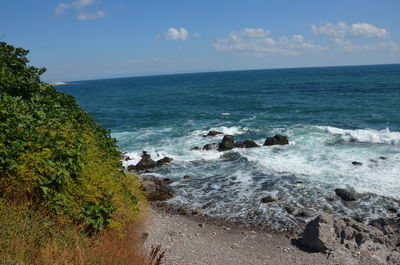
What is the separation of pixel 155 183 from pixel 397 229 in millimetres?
13904

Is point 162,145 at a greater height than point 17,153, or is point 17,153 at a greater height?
point 17,153

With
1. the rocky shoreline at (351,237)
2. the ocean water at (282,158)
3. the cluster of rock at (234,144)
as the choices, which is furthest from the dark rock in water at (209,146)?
the rocky shoreline at (351,237)

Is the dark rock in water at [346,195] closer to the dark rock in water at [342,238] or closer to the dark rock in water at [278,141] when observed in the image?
the dark rock in water at [342,238]

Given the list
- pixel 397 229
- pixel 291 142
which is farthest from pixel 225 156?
pixel 397 229

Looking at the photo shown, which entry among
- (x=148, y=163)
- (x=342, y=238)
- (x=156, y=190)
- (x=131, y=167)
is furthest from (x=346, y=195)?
(x=131, y=167)

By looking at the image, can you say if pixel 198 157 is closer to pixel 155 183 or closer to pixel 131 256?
pixel 155 183

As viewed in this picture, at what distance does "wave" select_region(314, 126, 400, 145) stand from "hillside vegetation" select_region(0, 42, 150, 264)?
26.0 metres

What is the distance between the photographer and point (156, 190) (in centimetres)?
2061

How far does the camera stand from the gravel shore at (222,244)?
1258 centimetres

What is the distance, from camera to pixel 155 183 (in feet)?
71.9

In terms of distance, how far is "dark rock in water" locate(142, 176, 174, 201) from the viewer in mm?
19913

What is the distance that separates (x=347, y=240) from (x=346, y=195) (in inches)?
220

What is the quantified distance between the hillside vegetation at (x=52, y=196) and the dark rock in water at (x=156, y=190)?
7541mm

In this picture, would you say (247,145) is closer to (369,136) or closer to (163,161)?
(163,161)
